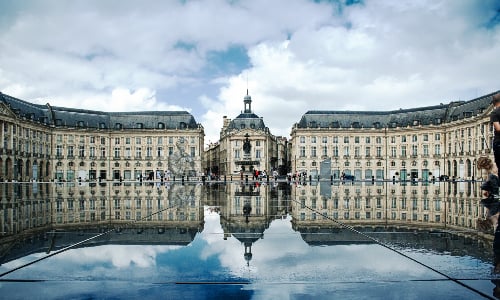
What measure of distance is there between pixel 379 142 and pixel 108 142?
58.0 m

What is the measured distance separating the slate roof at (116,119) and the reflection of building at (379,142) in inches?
1005

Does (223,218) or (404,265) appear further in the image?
(223,218)

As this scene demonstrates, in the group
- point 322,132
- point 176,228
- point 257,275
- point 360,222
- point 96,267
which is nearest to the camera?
point 257,275

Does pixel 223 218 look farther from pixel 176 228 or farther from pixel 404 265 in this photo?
pixel 404 265

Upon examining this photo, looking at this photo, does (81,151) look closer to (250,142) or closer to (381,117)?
(250,142)

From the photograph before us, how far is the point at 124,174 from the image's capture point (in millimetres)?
92875

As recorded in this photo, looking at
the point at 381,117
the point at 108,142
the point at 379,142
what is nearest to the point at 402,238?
the point at 379,142

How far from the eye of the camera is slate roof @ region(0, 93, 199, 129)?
87875 mm

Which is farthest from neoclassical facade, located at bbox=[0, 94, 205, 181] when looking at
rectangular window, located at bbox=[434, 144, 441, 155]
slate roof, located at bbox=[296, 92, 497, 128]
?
rectangular window, located at bbox=[434, 144, 441, 155]

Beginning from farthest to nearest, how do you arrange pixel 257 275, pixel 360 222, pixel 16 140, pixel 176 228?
pixel 16 140, pixel 360 222, pixel 176 228, pixel 257 275

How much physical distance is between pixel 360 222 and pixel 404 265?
13.3 ft

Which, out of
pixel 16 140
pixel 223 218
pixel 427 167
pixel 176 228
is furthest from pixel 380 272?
pixel 427 167

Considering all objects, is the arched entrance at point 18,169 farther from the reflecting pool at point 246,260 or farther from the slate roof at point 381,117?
the reflecting pool at point 246,260

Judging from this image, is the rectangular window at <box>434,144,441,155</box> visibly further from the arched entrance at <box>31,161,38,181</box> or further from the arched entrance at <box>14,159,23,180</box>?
the arched entrance at <box>14,159,23,180</box>
